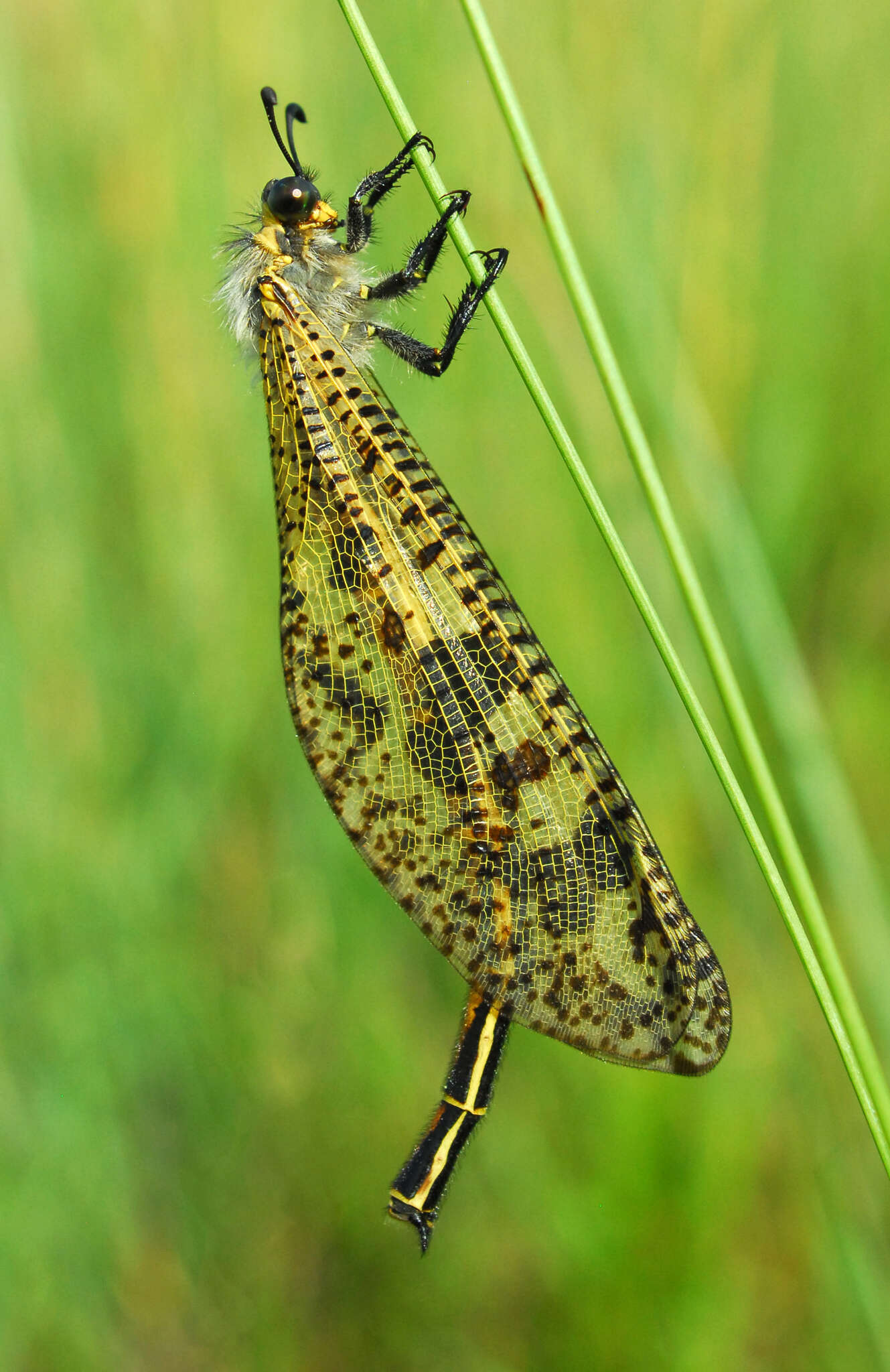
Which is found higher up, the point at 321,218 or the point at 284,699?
the point at 321,218

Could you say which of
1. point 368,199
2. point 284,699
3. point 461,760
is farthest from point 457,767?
point 284,699

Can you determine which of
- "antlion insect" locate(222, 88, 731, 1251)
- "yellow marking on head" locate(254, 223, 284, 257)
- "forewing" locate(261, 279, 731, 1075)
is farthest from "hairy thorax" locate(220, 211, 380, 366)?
"forewing" locate(261, 279, 731, 1075)

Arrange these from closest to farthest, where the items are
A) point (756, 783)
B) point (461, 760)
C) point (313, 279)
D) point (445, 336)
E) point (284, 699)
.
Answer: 1. point (756, 783)
2. point (461, 760)
3. point (445, 336)
4. point (313, 279)
5. point (284, 699)

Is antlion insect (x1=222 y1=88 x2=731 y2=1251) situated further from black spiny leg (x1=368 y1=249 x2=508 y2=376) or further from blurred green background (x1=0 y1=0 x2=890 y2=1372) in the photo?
blurred green background (x1=0 y1=0 x2=890 y2=1372)

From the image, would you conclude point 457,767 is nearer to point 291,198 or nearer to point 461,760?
point 461,760

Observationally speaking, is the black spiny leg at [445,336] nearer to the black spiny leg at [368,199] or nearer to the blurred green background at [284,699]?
the black spiny leg at [368,199]

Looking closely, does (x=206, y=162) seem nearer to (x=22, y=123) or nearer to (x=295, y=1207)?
(x=22, y=123)
